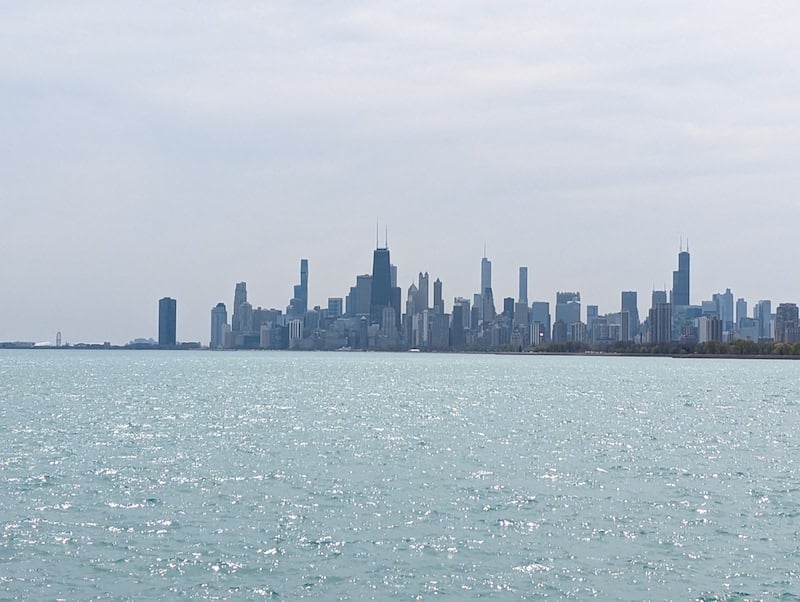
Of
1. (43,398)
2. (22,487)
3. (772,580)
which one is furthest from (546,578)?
(43,398)

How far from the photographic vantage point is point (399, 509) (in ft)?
128

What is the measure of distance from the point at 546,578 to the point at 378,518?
952 cm

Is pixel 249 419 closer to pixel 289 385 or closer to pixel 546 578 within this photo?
pixel 546 578

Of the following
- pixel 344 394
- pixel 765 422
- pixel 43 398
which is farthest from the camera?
pixel 344 394

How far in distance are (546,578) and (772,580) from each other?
20.2 feet

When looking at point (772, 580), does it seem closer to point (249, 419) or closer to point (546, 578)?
point (546, 578)

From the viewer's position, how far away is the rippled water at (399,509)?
Result: 94.0ft

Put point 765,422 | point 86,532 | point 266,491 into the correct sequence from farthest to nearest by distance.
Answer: point 765,422 < point 266,491 < point 86,532

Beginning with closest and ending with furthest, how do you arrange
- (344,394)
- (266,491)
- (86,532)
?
(86,532) < (266,491) < (344,394)

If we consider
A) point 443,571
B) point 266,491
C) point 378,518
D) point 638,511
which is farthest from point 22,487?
point 638,511

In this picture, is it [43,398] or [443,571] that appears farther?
[43,398]

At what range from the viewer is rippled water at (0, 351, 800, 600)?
28.7 meters

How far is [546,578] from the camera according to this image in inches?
1139

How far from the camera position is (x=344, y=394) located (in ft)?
414
